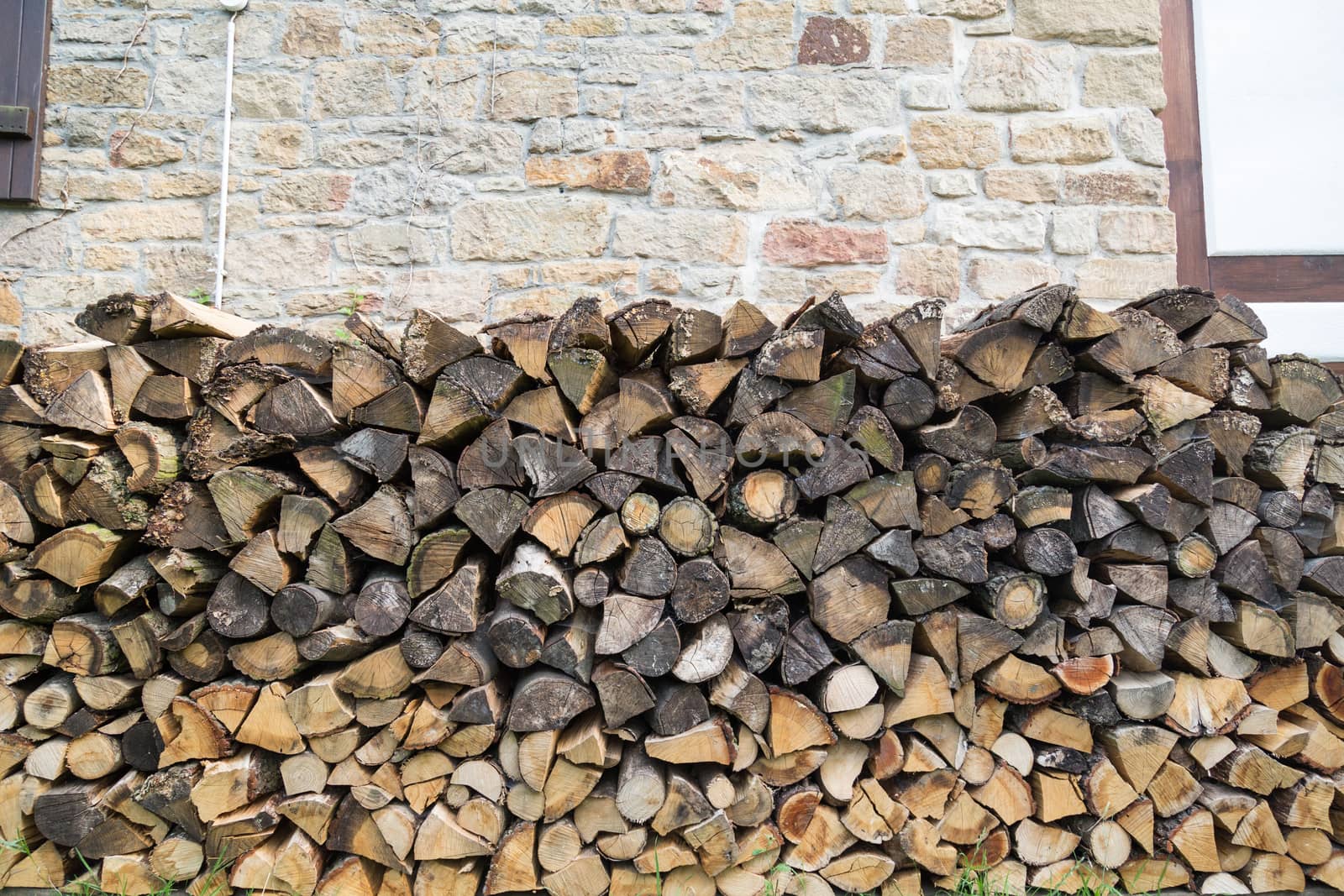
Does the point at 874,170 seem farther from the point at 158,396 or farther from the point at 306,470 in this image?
the point at 158,396

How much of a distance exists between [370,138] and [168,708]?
91.6 inches

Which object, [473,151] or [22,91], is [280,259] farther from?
[22,91]

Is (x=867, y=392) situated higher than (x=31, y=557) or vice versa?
(x=867, y=392)

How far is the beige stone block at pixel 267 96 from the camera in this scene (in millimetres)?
3160

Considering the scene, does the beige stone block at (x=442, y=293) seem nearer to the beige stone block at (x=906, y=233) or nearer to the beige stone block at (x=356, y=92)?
the beige stone block at (x=356, y=92)

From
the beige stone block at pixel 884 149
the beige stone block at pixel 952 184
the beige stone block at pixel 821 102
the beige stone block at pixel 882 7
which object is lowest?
the beige stone block at pixel 952 184

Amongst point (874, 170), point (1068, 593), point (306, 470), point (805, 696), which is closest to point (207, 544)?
point (306, 470)

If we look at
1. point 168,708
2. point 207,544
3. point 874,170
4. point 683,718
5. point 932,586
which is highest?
point 874,170

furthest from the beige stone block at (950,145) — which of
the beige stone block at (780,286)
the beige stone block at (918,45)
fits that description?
the beige stone block at (780,286)

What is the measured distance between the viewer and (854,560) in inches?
76.2

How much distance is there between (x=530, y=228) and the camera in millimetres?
3123

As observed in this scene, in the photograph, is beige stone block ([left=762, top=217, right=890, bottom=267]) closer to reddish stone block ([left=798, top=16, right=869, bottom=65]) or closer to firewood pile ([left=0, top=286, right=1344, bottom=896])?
reddish stone block ([left=798, top=16, right=869, bottom=65])

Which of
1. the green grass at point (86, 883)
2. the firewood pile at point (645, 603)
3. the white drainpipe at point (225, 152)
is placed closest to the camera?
the firewood pile at point (645, 603)

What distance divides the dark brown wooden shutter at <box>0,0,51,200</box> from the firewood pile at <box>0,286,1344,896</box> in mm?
1646
